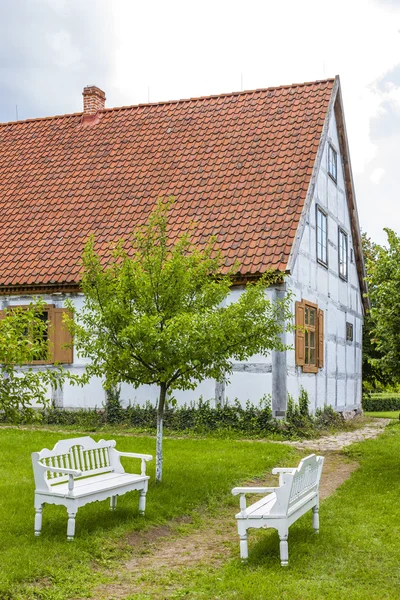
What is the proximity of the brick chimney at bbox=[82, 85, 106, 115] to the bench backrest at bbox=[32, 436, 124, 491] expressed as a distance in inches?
563

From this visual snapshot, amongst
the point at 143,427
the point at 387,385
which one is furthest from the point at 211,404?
the point at 387,385

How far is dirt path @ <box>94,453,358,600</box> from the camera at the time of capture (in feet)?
19.4

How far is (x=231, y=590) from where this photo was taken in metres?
5.73

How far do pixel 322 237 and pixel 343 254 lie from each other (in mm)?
2480

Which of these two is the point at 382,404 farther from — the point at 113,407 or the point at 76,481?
the point at 76,481

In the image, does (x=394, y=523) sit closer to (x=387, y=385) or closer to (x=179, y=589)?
(x=179, y=589)

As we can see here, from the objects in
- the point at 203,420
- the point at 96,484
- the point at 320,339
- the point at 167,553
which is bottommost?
the point at 167,553

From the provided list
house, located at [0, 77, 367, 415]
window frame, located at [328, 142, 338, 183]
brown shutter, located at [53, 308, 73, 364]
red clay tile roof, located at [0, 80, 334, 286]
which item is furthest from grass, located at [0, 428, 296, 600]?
window frame, located at [328, 142, 338, 183]

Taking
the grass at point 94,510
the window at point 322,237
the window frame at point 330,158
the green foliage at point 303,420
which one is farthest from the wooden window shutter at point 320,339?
the grass at point 94,510

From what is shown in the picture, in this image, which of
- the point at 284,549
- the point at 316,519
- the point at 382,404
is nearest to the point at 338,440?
the point at 316,519

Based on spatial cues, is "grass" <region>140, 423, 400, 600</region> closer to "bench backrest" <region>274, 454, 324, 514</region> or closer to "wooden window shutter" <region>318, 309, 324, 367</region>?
"bench backrest" <region>274, 454, 324, 514</region>

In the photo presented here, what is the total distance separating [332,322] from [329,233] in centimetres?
232

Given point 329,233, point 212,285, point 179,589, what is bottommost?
point 179,589

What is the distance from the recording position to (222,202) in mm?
16516
